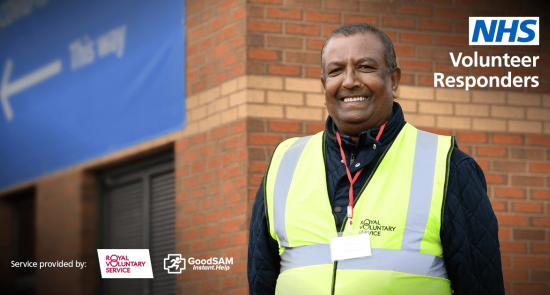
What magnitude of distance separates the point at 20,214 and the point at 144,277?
7.94ft

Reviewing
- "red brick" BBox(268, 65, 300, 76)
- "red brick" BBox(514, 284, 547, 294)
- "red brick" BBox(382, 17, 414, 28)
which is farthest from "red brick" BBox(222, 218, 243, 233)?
"red brick" BBox(514, 284, 547, 294)

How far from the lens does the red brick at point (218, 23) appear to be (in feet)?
16.8

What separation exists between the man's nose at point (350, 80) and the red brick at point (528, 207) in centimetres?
319

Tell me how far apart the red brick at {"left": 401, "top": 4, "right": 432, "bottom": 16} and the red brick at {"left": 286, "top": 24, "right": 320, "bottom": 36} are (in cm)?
71

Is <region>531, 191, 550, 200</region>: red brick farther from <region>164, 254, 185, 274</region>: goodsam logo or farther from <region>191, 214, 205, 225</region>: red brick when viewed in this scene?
<region>164, 254, 185, 274</region>: goodsam logo

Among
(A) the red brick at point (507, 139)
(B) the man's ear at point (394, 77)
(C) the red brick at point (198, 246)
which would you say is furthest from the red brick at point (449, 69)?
(B) the man's ear at point (394, 77)

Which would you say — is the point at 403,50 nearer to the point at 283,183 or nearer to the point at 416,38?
the point at 416,38

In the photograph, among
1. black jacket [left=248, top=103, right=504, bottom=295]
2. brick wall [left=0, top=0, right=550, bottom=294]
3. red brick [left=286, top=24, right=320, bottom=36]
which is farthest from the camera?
red brick [left=286, top=24, right=320, bottom=36]

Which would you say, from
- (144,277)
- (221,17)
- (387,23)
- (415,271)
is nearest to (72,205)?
(144,277)

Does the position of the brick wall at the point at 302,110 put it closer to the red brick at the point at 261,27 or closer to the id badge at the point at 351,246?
the red brick at the point at 261,27

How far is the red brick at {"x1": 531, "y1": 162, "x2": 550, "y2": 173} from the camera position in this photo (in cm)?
517

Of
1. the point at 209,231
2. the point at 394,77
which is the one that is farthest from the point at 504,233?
the point at 394,77

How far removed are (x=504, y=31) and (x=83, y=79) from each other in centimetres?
377

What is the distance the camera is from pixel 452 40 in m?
5.21
